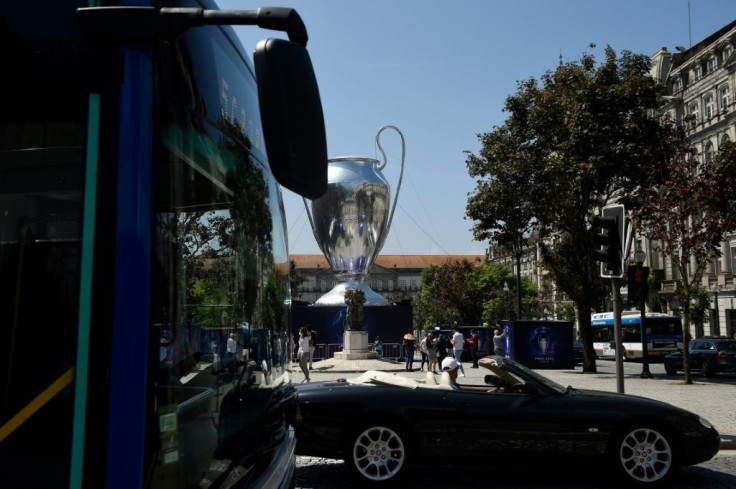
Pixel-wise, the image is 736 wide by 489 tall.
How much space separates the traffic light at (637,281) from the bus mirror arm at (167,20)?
13.7 meters

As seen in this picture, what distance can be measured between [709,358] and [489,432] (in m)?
23.2

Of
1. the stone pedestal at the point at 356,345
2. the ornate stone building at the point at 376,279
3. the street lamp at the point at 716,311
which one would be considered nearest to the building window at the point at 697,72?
the street lamp at the point at 716,311

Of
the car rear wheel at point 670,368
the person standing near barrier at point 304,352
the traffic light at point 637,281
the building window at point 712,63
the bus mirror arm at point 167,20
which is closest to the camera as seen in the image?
the bus mirror arm at point 167,20

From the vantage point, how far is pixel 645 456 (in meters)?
7.45

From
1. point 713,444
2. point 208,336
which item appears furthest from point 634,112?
point 208,336

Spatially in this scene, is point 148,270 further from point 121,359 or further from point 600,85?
point 600,85

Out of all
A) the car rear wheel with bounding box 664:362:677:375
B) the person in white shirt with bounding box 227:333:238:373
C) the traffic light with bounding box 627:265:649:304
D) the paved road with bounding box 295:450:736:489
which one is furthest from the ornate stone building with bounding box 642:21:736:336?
the person in white shirt with bounding box 227:333:238:373

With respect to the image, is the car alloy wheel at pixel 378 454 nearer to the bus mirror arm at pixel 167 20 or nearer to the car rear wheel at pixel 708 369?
the bus mirror arm at pixel 167 20

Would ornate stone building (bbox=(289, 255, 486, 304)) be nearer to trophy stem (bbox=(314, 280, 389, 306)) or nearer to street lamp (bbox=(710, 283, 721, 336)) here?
street lamp (bbox=(710, 283, 721, 336))

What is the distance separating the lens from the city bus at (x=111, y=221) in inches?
93.4

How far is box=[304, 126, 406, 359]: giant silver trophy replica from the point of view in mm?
43312

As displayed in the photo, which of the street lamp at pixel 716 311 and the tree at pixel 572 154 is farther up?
the tree at pixel 572 154

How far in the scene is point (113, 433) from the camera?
238 cm

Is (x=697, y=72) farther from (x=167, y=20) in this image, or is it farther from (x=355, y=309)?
(x=167, y=20)
